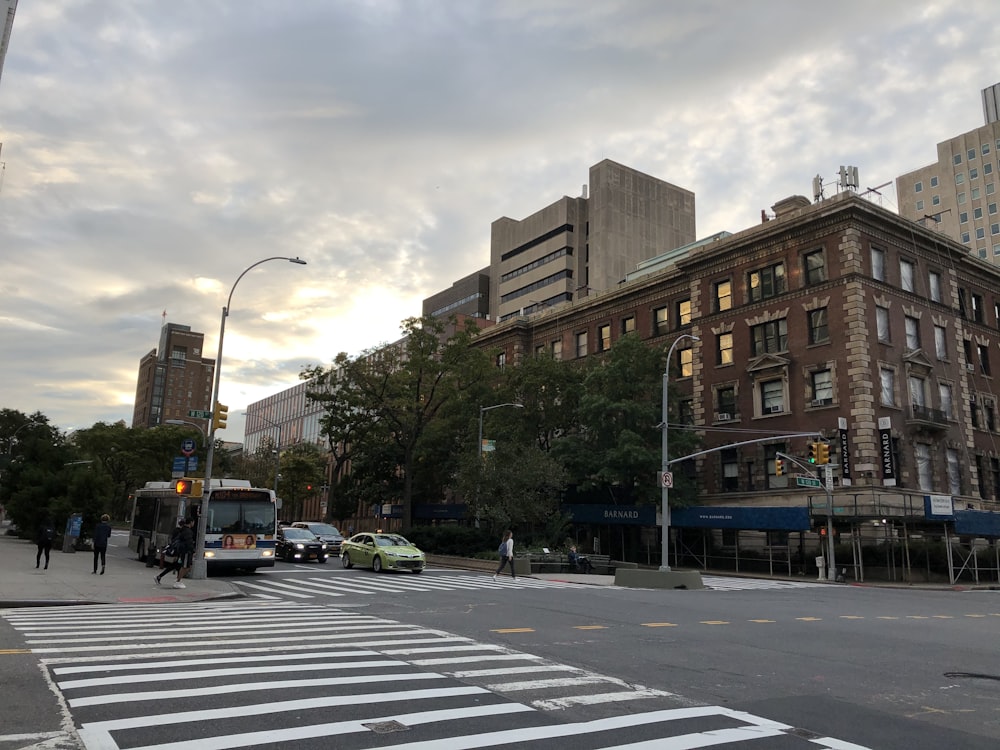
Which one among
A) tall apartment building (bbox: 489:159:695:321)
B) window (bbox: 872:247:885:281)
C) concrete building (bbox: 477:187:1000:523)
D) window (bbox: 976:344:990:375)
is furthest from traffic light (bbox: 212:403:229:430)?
tall apartment building (bbox: 489:159:695:321)

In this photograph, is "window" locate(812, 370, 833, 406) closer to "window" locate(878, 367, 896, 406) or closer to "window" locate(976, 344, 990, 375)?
"window" locate(878, 367, 896, 406)

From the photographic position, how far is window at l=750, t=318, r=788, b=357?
43.8 meters

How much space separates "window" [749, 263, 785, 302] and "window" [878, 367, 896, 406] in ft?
23.8

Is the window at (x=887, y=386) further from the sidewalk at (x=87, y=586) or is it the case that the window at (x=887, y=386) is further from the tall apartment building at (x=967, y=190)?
the tall apartment building at (x=967, y=190)

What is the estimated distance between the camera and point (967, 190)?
106 metres

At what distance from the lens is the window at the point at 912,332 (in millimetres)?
43094

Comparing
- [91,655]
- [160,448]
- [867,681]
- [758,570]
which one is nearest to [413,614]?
[91,655]

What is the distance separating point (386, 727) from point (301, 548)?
31.1 meters

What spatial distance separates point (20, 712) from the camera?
707cm

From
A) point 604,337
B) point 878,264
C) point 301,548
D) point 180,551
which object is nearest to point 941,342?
point 878,264

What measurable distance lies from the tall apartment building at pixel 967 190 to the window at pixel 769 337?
7208cm

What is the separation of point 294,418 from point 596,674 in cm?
13790

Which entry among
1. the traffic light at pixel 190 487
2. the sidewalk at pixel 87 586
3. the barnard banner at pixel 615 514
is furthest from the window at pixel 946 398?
the sidewalk at pixel 87 586

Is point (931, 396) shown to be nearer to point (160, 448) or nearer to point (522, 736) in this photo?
point (522, 736)
